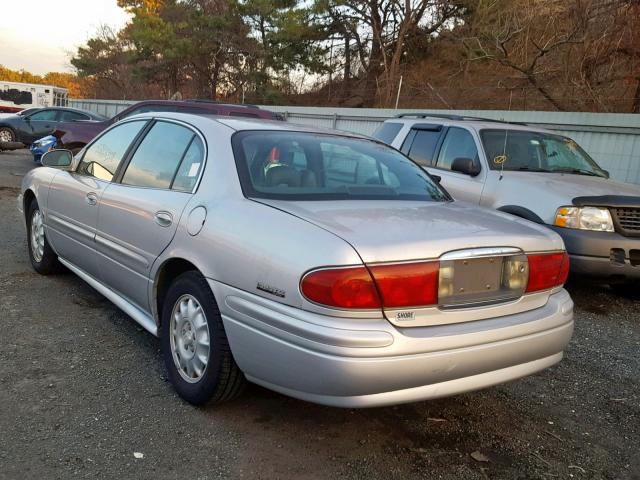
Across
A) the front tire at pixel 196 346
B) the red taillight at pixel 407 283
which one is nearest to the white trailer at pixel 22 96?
the front tire at pixel 196 346

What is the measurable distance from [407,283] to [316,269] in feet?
1.27

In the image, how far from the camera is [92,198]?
156 inches

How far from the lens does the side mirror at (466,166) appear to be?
596 cm

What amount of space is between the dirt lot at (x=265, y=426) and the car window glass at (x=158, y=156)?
108 centimetres

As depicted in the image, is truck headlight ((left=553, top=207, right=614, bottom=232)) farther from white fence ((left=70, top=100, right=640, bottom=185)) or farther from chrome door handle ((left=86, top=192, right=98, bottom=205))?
white fence ((left=70, top=100, right=640, bottom=185))

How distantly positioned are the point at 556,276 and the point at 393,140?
4.67m

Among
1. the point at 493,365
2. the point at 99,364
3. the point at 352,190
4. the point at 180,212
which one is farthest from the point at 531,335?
the point at 99,364

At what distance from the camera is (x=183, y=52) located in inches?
1303

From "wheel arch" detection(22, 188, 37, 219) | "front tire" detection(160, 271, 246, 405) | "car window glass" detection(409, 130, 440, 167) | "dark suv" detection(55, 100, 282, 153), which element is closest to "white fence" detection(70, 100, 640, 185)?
"dark suv" detection(55, 100, 282, 153)

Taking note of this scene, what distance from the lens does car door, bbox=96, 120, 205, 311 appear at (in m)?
3.17

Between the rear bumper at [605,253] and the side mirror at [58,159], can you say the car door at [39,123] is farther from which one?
the rear bumper at [605,253]

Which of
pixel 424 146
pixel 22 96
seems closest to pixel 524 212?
pixel 424 146

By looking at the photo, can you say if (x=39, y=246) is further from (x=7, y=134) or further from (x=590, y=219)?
(x=7, y=134)

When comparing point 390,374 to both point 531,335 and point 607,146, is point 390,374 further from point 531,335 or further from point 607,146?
point 607,146
